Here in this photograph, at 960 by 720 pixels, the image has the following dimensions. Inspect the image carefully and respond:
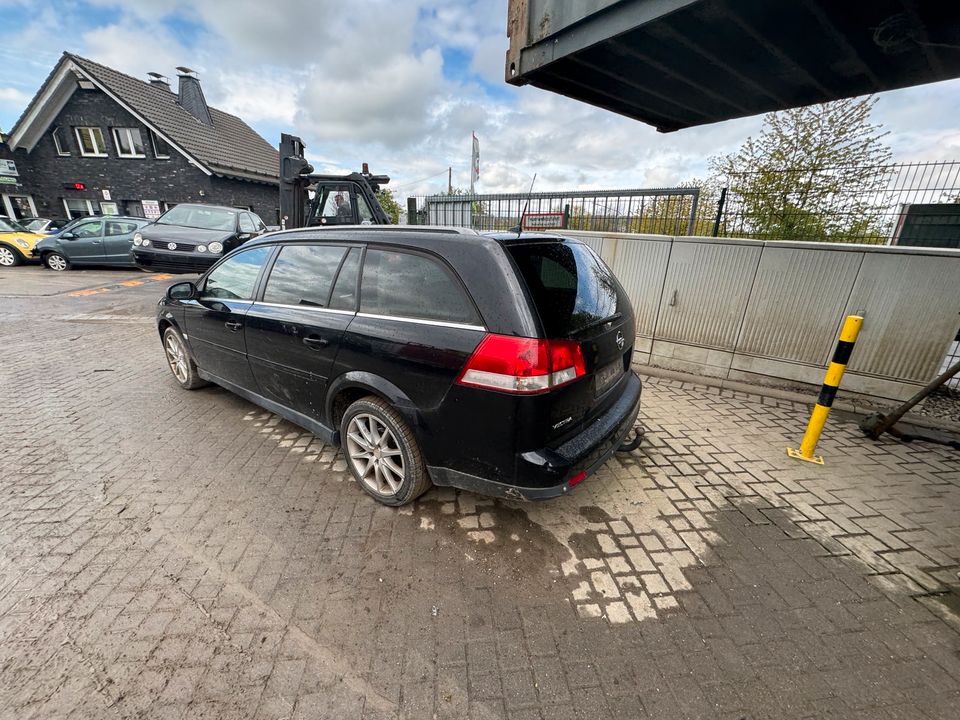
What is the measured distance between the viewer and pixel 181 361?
4.27 metres

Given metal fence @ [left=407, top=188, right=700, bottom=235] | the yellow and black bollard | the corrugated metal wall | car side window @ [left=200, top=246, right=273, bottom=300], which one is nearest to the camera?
the yellow and black bollard

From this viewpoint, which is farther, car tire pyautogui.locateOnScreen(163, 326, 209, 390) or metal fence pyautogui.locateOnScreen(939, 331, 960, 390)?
car tire pyautogui.locateOnScreen(163, 326, 209, 390)

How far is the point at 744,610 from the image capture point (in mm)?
1982

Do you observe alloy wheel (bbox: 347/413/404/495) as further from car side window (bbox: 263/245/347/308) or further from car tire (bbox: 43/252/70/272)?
car tire (bbox: 43/252/70/272)

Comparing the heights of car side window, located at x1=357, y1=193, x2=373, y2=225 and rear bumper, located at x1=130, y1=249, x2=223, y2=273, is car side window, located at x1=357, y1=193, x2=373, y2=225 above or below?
above

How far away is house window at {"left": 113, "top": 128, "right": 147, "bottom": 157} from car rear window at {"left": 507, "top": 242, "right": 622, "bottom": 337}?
960 inches

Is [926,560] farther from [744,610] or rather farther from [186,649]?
[186,649]

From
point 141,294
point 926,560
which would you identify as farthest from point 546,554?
point 141,294

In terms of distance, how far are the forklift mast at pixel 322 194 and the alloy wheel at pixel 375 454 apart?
6228 mm

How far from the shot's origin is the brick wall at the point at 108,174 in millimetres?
18297

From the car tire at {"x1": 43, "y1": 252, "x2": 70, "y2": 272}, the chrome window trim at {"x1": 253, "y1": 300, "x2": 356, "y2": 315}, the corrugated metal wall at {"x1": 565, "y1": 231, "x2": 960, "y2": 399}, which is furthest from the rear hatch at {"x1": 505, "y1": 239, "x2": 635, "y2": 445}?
the car tire at {"x1": 43, "y1": 252, "x2": 70, "y2": 272}

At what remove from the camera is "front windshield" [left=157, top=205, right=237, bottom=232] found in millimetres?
10008

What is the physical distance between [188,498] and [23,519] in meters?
0.88

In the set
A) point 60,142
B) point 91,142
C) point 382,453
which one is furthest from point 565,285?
point 60,142
